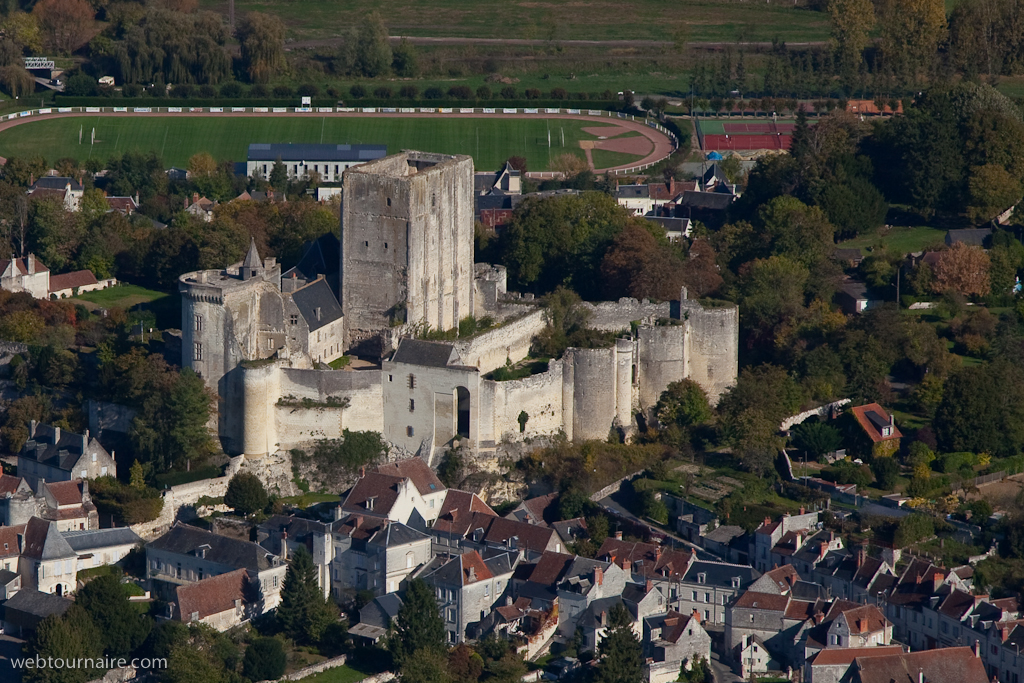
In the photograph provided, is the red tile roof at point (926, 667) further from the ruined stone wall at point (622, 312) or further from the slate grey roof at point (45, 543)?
the slate grey roof at point (45, 543)

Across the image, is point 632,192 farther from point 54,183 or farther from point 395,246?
point 395,246

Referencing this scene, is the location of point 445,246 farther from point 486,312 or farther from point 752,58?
point 752,58

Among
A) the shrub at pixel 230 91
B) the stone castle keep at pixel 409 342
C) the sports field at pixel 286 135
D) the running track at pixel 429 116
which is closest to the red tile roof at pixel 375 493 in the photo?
the stone castle keep at pixel 409 342

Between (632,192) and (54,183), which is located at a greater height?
(54,183)

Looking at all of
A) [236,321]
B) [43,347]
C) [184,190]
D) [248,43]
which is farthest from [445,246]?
[248,43]

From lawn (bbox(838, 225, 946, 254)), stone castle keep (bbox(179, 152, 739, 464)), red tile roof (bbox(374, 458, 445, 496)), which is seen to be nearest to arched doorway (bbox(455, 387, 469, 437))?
stone castle keep (bbox(179, 152, 739, 464))

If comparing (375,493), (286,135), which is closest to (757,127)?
(286,135)

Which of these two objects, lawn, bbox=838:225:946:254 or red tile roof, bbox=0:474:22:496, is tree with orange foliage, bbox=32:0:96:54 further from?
red tile roof, bbox=0:474:22:496

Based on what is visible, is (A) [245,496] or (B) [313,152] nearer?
(A) [245,496]
